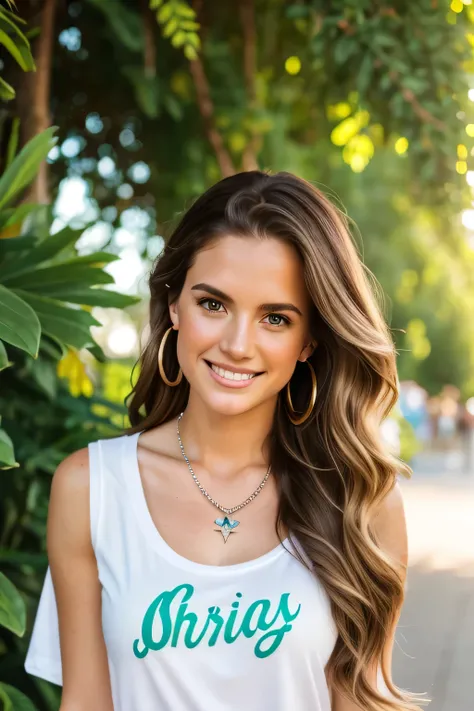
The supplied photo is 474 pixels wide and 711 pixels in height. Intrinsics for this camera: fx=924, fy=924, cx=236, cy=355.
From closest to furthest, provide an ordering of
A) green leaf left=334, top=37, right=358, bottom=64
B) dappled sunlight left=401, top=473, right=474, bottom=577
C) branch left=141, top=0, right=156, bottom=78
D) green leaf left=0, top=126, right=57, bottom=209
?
green leaf left=0, top=126, right=57, bottom=209, green leaf left=334, top=37, right=358, bottom=64, branch left=141, top=0, right=156, bottom=78, dappled sunlight left=401, top=473, right=474, bottom=577

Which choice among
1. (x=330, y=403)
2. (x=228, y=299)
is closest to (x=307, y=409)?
(x=330, y=403)

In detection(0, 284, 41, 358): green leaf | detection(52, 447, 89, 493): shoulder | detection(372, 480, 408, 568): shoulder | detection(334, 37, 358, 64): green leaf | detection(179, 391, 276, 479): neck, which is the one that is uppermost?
detection(334, 37, 358, 64): green leaf

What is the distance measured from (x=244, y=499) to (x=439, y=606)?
4.98 m

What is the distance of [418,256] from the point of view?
49.6 ft

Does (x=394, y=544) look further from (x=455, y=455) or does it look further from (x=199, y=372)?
(x=455, y=455)

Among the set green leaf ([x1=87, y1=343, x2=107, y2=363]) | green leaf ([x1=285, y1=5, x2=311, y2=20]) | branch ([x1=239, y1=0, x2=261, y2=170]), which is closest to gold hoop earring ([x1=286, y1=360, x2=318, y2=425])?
green leaf ([x1=87, y1=343, x2=107, y2=363])

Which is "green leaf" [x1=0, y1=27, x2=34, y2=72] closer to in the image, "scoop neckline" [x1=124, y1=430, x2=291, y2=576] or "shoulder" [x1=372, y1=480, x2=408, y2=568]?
"scoop neckline" [x1=124, y1=430, x2=291, y2=576]

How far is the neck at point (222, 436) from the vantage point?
230cm

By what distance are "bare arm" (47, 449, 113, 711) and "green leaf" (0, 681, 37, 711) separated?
0.59ft

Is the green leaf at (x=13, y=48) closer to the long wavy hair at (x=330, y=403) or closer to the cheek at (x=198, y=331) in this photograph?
the long wavy hair at (x=330, y=403)

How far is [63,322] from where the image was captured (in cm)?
241

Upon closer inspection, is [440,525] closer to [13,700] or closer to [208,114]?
[208,114]

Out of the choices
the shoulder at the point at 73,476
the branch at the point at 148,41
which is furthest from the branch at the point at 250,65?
the shoulder at the point at 73,476

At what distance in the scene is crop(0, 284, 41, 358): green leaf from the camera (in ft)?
6.59
